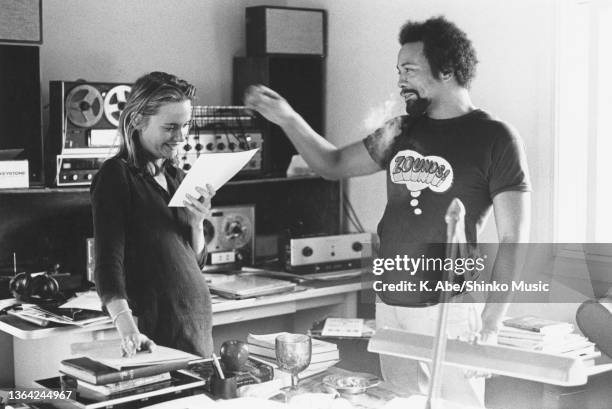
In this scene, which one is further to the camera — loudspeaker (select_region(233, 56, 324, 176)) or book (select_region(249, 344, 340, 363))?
loudspeaker (select_region(233, 56, 324, 176))

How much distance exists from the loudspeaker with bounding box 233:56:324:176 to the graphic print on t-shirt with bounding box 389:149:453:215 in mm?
1650

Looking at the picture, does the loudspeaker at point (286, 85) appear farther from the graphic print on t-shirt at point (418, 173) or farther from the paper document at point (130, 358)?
the paper document at point (130, 358)

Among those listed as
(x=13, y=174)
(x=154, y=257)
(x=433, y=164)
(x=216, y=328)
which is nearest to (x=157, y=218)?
(x=154, y=257)

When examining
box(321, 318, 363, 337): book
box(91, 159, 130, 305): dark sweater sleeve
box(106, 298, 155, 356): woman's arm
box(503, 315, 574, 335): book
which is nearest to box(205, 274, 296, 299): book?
box(321, 318, 363, 337): book

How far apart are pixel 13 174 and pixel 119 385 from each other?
5.73 feet

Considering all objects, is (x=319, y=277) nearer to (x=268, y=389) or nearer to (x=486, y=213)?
(x=486, y=213)

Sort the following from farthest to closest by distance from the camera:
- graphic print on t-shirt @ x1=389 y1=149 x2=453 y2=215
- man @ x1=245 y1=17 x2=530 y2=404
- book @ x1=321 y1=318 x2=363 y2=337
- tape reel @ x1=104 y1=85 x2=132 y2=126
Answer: tape reel @ x1=104 y1=85 x2=132 y2=126 → book @ x1=321 y1=318 x2=363 y2=337 → graphic print on t-shirt @ x1=389 y1=149 x2=453 y2=215 → man @ x1=245 y1=17 x2=530 y2=404

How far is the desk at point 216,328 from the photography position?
3.24 meters

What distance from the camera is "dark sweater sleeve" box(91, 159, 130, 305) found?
226cm

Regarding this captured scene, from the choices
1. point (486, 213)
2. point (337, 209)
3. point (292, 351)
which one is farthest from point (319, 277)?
point (292, 351)

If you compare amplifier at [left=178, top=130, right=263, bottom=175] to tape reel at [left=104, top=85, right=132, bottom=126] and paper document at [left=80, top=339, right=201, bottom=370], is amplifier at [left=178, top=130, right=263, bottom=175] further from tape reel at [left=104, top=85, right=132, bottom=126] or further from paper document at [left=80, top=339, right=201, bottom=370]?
paper document at [left=80, top=339, right=201, bottom=370]

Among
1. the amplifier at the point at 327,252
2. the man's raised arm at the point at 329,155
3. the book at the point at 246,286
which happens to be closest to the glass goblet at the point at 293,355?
the man's raised arm at the point at 329,155

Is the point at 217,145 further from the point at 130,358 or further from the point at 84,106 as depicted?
the point at 130,358

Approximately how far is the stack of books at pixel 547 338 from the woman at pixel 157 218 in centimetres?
118
